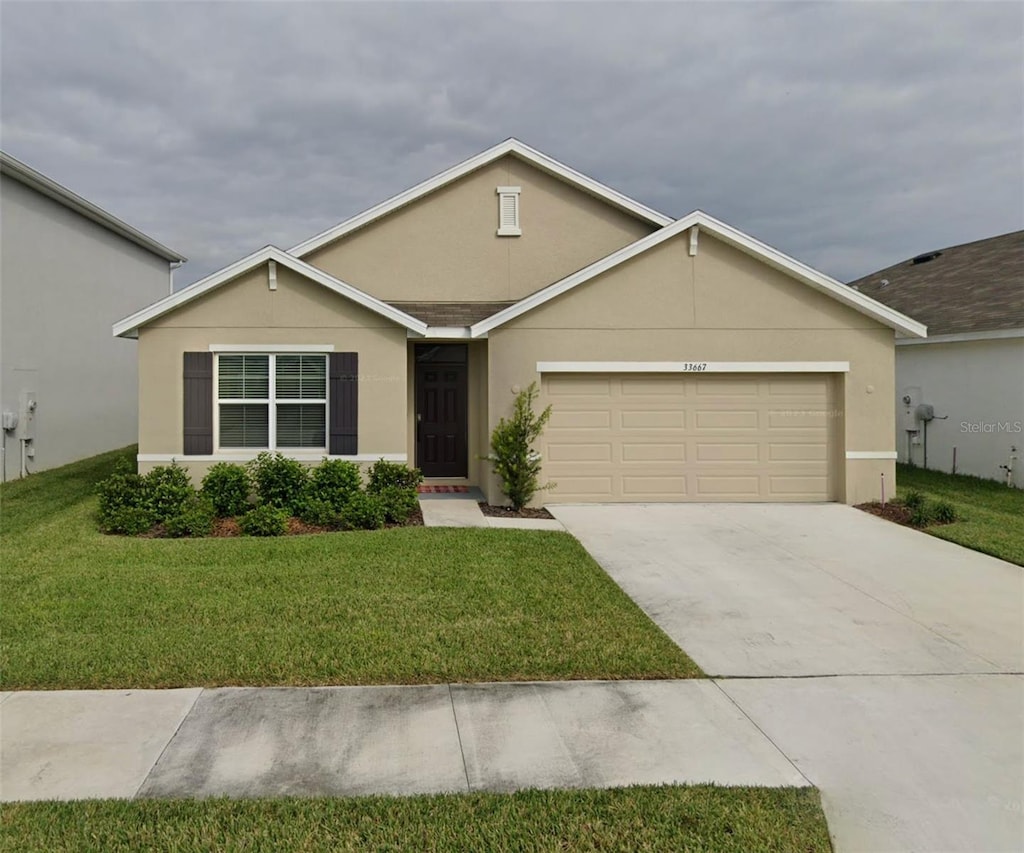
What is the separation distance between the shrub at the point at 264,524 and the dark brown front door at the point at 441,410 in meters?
4.16

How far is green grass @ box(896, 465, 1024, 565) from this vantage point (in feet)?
30.7

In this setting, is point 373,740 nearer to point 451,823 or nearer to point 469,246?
point 451,823

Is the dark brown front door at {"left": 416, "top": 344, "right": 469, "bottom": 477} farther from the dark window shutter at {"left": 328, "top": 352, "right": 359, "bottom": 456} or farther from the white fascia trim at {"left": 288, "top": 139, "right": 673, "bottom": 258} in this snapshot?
the white fascia trim at {"left": 288, "top": 139, "right": 673, "bottom": 258}

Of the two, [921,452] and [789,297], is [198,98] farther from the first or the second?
[921,452]

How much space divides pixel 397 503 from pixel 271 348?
3.29 meters

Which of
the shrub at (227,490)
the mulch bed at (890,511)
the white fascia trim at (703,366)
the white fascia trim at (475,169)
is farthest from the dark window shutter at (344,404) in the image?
the mulch bed at (890,511)

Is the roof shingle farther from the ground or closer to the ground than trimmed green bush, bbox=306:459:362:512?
farther from the ground

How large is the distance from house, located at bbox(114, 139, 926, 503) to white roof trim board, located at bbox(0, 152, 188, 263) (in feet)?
19.4

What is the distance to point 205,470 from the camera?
1126 cm

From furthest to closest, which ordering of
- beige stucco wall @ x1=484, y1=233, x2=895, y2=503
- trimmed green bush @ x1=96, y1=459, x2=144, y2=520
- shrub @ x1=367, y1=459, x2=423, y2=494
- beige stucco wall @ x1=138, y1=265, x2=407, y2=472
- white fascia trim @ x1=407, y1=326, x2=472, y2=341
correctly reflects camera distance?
white fascia trim @ x1=407, y1=326, x2=472, y2=341 < beige stucco wall @ x1=484, y1=233, x2=895, y2=503 < beige stucco wall @ x1=138, y1=265, x2=407, y2=472 < shrub @ x1=367, y1=459, x2=423, y2=494 < trimmed green bush @ x1=96, y1=459, x2=144, y2=520

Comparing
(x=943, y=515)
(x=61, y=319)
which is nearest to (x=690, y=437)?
(x=943, y=515)

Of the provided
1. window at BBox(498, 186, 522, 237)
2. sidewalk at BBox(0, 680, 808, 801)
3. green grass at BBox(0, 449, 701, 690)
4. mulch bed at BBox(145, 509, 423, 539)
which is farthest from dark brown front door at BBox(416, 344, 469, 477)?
sidewalk at BBox(0, 680, 808, 801)

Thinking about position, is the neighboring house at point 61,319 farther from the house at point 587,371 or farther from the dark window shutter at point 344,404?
the dark window shutter at point 344,404

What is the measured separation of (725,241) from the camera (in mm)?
11969
